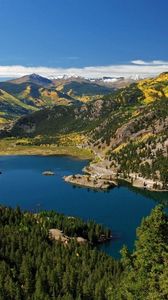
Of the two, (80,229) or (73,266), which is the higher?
(73,266)

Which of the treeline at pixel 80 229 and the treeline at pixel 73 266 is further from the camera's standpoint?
the treeline at pixel 80 229

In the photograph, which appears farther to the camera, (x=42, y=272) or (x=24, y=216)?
(x=24, y=216)

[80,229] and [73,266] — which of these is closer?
[73,266]

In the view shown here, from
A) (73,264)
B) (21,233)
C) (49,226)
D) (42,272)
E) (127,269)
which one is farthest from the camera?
(49,226)

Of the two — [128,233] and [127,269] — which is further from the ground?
[127,269]

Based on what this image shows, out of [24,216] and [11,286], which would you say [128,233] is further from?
[11,286]

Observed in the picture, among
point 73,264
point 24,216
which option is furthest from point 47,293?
point 24,216

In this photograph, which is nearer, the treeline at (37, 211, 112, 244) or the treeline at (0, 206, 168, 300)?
the treeline at (0, 206, 168, 300)

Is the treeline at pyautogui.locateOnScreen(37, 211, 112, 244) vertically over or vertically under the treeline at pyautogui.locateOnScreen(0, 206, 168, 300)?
under
